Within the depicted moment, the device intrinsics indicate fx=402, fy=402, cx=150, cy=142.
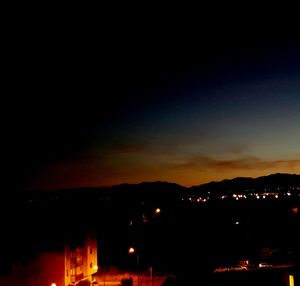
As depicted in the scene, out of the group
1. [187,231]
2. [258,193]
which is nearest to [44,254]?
[187,231]

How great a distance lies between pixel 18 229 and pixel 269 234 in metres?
36.0

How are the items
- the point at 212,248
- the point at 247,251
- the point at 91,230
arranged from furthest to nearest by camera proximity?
1. the point at 212,248
2. the point at 247,251
3. the point at 91,230

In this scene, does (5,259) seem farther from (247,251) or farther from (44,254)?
(247,251)

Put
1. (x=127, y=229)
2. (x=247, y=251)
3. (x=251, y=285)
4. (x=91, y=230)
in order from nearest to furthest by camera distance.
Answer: (x=251, y=285), (x=91, y=230), (x=247, y=251), (x=127, y=229)

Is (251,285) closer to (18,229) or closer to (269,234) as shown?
(18,229)

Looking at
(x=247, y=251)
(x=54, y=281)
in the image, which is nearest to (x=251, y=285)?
(x=54, y=281)

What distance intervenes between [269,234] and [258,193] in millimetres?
106895

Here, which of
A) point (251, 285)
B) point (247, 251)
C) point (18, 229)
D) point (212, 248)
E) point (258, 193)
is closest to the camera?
point (251, 285)

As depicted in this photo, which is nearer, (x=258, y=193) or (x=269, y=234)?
(x=269, y=234)

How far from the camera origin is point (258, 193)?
155 metres

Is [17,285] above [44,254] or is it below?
below

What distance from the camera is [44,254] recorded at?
23344 millimetres

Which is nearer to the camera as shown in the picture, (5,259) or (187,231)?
(5,259)

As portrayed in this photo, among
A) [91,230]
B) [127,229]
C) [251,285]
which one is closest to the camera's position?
[251,285]
